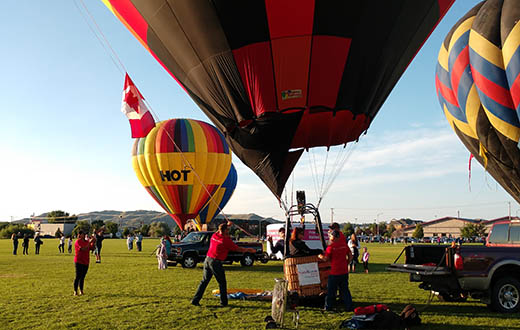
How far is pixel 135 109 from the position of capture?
14586 millimetres

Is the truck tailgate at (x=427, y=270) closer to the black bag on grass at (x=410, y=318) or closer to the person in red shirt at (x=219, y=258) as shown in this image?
the black bag on grass at (x=410, y=318)

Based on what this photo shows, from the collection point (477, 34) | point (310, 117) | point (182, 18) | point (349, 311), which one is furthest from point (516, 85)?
point (182, 18)

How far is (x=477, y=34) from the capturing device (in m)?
14.9

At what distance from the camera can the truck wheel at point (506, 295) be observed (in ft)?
27.4

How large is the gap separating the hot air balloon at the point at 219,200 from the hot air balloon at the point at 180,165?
9.14ft

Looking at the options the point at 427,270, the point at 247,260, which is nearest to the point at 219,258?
the point at 427,270

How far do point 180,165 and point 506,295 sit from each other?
22.0 m

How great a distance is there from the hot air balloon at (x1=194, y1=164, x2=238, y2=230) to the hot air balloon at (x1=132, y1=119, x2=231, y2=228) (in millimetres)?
2786

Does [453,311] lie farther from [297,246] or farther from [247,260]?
[247,260]

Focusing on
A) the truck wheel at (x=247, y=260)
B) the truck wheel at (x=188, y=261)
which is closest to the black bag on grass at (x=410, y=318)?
the truck wheel at (x=188, y=261)

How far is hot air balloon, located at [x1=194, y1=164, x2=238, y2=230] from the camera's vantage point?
33219mm

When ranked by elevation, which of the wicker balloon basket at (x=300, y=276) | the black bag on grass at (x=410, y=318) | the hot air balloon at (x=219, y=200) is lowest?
the black bag on grass at (x=410, y=318)

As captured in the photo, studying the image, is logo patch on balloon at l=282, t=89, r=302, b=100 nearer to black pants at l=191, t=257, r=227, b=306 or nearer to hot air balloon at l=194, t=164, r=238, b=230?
black pants at l=191, t=257, r=227, b=306

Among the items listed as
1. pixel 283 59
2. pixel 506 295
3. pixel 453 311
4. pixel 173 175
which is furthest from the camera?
pixel 173 175
